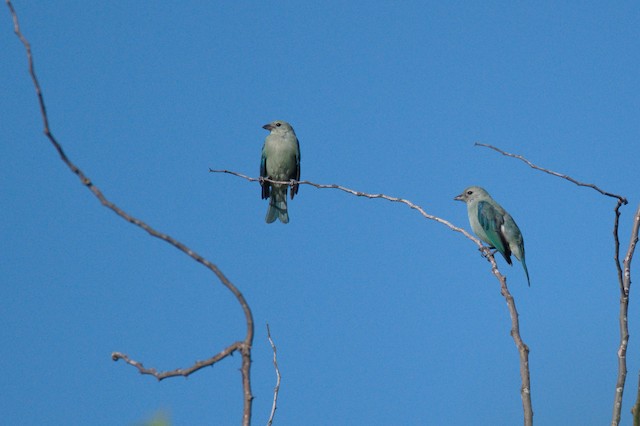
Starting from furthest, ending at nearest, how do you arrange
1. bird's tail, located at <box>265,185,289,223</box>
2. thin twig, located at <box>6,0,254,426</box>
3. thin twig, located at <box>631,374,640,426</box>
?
bird's tail, located at <box>265,185,289,223</box> < thin twig, located at <box>631,374,640,426</box> < thin twig, located at <box>6,0,254,426</box>

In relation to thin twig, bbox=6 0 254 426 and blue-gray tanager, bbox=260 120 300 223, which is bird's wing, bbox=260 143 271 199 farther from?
thin twig, bbox=6 0 254 426

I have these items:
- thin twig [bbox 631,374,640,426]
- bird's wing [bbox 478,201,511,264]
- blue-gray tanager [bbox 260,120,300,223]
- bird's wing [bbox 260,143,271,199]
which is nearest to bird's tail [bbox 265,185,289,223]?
blue-gray tanager [bbox 260,120,300,223]

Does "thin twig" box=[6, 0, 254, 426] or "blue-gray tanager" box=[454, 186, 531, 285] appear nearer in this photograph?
"thin twig" box=[6, 0, 254, 426]

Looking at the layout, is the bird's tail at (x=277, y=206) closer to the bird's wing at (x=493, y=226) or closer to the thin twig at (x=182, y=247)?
the bird's wing at (x=493, y=226)

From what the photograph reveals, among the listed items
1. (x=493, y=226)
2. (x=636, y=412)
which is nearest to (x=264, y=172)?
(x=493, y=226)

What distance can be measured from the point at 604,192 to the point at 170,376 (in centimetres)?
213

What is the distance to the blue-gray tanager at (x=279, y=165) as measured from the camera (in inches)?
493

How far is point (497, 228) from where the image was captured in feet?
30.2

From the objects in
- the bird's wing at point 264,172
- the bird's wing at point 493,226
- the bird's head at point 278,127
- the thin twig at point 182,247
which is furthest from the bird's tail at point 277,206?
the thin twig at point 182,247

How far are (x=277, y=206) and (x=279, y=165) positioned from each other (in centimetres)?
65

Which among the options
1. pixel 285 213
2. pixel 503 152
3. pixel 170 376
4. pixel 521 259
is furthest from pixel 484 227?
pixel 170 376

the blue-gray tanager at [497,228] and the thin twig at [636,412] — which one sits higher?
the blue-gray tanager at [497,228]

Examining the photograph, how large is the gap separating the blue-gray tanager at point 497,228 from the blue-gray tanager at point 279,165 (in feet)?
11.6

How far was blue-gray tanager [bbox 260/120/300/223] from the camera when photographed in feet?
41.1
